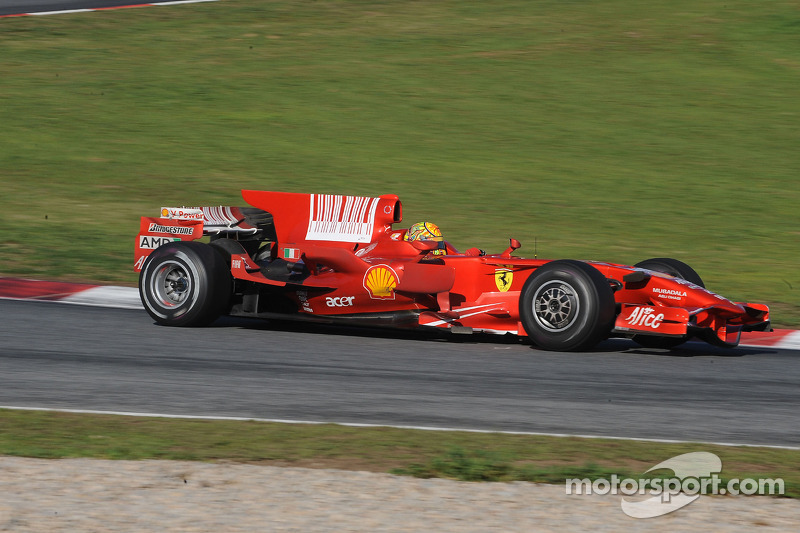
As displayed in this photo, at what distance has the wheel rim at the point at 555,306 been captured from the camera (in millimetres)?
8422

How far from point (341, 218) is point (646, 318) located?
2.84 metres

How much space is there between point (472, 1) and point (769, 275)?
1820cm

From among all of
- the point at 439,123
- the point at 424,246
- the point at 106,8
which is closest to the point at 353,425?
the point at 424,246

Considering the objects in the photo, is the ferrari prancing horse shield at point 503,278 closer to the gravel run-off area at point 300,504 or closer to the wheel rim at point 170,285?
the wheel rim at point 170,285

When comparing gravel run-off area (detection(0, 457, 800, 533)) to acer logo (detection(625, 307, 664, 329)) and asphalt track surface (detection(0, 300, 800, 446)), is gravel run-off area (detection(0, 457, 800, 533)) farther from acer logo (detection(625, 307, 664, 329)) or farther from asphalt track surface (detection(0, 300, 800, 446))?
acer logo (detection(625, 307, 664, 329))

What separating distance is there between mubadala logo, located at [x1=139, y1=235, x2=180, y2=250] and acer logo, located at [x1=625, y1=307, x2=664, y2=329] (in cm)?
401

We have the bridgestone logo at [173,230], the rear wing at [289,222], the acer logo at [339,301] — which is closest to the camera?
the acer logo at [339,301]

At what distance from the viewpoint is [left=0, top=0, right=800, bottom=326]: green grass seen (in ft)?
49.4

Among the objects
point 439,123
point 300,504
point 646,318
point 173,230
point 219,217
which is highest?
point 439,123

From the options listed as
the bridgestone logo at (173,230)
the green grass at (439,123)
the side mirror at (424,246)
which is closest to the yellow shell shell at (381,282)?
the side mirror at (424,246)

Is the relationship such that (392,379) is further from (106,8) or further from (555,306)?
(106,8)

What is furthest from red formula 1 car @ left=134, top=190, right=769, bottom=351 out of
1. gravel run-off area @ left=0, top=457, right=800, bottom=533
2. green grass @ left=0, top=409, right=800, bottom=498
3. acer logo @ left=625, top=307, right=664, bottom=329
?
gravel run-off area @ left=0, top=457, right=800, bottom=533

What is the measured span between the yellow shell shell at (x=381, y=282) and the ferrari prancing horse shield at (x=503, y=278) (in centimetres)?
81

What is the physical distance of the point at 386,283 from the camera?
9.14 meters
